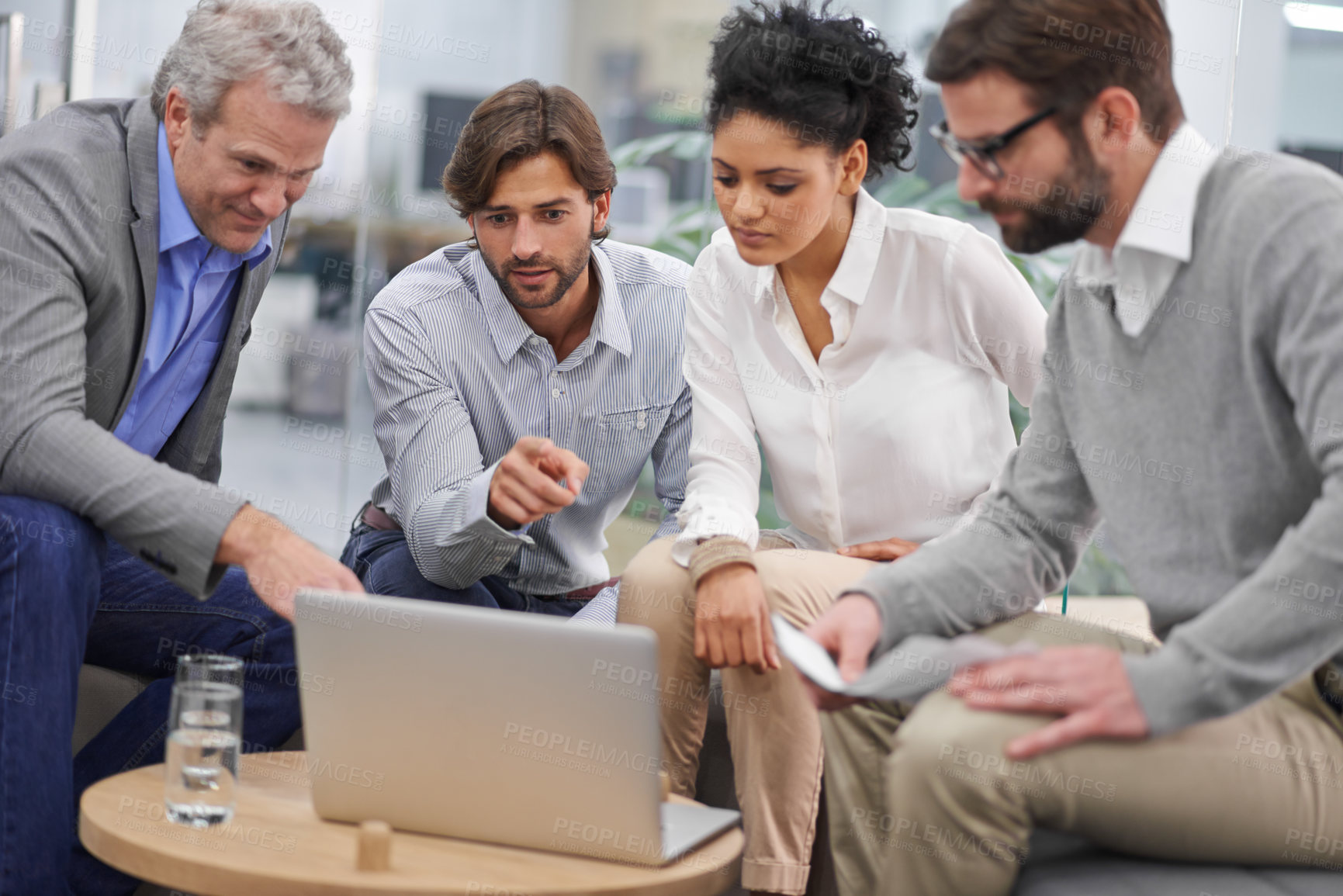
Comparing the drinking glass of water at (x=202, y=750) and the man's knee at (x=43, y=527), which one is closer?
the drinking glass of water at (x=202, y=750)

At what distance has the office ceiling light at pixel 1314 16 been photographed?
9.76 ft

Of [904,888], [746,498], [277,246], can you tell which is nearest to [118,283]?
[277,246]

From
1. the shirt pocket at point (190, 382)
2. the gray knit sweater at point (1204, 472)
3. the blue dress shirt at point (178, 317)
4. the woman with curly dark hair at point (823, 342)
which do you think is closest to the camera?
the gray knit sweater at point (1204, 472)

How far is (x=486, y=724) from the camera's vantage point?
4.26ft

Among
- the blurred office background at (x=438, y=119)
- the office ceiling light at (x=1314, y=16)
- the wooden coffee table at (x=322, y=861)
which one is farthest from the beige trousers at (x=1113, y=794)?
the office ceiling light at (x=1314, y=16)

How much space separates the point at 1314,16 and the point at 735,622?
7.50 feet

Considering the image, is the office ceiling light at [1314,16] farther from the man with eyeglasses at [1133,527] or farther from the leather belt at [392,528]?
the leather belt at [392,528]

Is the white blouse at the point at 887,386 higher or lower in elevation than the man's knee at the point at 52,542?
higher

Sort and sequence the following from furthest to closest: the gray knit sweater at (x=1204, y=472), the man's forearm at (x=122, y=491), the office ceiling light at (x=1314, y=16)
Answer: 1. the office ceiling light at (x=1314, y=16)
2. the man's forearm at (x=122, y=491)
3. the gray knit sweater at (x=1204, y=472)

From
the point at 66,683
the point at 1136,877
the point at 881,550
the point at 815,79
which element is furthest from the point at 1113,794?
the point at 66,683

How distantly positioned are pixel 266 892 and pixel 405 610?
0.29m

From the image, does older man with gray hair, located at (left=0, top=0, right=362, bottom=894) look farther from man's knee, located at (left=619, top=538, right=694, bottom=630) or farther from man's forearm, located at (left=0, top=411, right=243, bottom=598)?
man's knee, located at (left=619, top=538, right=694, bottom=630)

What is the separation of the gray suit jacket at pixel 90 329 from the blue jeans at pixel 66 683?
74mm

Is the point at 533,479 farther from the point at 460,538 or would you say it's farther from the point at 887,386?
the point at 887,386
